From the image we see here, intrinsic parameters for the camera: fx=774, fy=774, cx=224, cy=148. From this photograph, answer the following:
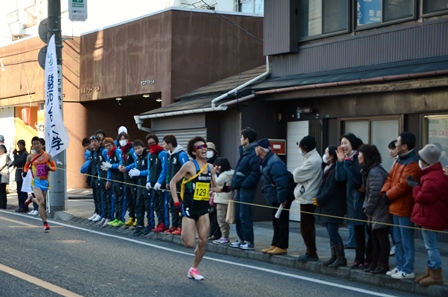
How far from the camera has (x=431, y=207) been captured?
10.1 metres

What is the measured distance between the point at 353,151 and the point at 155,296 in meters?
4.28

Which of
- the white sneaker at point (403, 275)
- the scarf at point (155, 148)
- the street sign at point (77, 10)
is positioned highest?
the street sign at point (77, 10)

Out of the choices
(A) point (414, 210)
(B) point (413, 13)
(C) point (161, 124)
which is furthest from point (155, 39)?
(A) point (414, 210)

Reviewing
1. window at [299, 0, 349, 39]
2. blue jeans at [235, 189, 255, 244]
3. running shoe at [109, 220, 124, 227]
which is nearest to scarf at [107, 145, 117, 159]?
running shoe at [109, 220, 124, 227]

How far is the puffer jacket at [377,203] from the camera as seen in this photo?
35.9ft

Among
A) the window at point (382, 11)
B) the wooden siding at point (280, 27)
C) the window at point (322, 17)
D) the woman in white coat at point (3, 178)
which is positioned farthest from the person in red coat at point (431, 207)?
the woman in white coat at point (3, 178)

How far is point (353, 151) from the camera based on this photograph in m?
11.8

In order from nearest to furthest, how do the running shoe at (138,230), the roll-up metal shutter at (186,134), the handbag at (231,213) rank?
the handbag at (231,213)
the running shoe at (138,230)
the roll-up metal shutter at (186,134)

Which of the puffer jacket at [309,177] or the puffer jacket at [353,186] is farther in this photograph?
the puffer jacket at [309,177]

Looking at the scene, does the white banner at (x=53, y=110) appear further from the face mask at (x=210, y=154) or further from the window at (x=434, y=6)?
the window at (x=434, y=6)

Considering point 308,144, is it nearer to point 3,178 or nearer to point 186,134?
point 186,134

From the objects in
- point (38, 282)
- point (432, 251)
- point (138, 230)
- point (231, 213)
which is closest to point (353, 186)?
point (432, 251)

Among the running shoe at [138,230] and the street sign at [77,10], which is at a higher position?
the street sign at [77,10]

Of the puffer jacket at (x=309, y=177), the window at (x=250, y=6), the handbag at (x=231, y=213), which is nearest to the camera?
the puffer jacket at (x=309, y=177)
